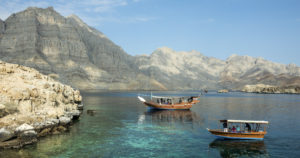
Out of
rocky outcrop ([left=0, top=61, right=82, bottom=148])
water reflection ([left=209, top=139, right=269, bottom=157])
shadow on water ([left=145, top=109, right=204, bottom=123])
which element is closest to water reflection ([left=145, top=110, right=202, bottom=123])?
shadow on water ([left=145, top=109, right=204, bottom=123])

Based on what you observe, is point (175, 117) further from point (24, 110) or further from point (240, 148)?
point (24, 110)

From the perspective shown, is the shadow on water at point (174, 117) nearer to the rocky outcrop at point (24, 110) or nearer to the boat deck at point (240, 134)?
the boat deck at point (240, 134)

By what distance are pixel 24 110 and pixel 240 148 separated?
3636cm

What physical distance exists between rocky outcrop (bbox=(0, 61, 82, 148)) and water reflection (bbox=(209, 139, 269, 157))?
2795 centimetres

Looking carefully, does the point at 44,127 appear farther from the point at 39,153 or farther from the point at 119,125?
the point at 119,125

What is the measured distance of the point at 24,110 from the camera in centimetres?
4234

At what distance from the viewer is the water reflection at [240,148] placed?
33812 mm

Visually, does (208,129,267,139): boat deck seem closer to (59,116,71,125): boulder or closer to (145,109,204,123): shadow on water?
(145,109,204,123): shadow on water

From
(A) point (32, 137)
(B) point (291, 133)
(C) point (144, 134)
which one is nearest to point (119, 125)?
(C) point (144, 134)

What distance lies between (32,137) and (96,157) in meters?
12.4

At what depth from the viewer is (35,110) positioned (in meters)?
44.4

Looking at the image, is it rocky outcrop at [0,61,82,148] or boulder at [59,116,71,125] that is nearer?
rocky outcrop at [0,61,82,148]

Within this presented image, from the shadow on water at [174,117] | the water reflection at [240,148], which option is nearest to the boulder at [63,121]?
the shadow on water at [174,117]

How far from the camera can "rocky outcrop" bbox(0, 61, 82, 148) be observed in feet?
118
